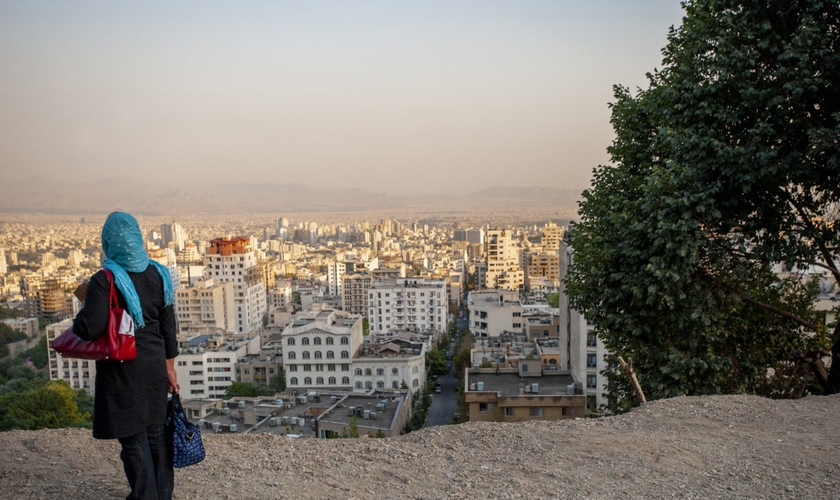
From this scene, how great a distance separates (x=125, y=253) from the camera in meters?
3.12

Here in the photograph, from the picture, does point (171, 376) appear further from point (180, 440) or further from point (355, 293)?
point (355, 293)

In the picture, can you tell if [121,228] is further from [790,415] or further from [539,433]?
[790,415]

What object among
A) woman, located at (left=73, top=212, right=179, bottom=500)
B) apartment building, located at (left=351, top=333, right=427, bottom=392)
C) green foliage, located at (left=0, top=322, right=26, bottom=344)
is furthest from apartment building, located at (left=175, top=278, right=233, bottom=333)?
woman, located at (left=73, top=212, right=179, bottom=500)

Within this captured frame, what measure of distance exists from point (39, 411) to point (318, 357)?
1274 centimetres

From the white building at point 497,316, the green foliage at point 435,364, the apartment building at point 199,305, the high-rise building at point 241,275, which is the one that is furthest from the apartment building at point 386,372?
the high-rise building at point 241,275

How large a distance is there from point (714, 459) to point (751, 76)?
Result: 4.00 meters

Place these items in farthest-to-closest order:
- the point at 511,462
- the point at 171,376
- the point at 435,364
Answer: the point at 435,364
the point at 511,462
the point at 171,376

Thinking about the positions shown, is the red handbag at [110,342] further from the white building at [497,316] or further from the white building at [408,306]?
the white building at [408,306]

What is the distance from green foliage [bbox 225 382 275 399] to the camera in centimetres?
3201

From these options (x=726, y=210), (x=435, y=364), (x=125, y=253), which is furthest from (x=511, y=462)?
(x=435, y=364)

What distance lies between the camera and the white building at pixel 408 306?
51.5 meters

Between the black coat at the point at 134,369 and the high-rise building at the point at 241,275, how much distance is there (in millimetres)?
58343

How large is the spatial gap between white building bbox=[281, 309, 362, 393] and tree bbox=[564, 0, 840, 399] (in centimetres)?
2571

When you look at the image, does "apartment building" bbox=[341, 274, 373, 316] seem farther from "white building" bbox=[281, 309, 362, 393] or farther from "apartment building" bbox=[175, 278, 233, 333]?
"white building" bbox=[281, 309, 362, 393]
